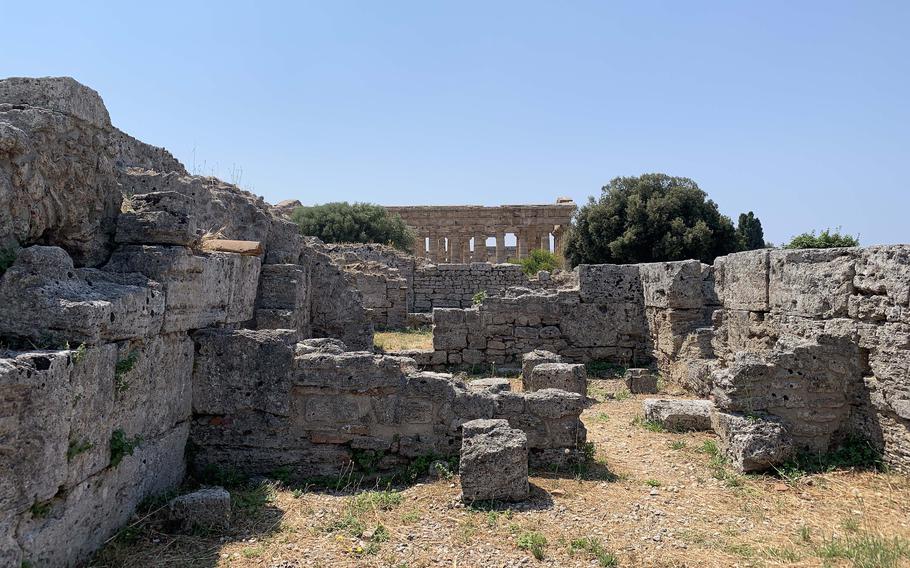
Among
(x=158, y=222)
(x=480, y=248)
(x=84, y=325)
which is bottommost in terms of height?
(x=84, y=325)

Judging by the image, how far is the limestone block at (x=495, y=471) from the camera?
5441 millimetres

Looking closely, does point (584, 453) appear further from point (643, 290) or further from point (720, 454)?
point (643, 290)

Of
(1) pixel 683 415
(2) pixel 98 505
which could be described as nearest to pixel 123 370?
(2) pixel 98 505

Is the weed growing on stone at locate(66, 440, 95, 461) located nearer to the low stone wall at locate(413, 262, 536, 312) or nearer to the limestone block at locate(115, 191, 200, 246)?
the limestone block at locate(115, 191, 200, 246)

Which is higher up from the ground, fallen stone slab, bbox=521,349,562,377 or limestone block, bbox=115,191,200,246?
limestone block, bbox=115,191,200,246

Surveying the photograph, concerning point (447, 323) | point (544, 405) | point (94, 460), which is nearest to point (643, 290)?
point (447, 323)

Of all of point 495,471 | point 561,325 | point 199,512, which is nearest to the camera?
point 199,512

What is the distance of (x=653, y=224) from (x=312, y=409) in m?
22.9

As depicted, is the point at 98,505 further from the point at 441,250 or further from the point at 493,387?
the point at 441,250

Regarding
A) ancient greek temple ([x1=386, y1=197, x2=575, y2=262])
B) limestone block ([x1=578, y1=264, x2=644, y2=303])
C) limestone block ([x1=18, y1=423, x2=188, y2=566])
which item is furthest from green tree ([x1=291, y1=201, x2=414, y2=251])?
limestone block ([x1=18, y1=423, x2=188, y2=566])

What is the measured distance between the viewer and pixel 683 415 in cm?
791

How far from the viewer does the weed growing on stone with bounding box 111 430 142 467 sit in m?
4.56

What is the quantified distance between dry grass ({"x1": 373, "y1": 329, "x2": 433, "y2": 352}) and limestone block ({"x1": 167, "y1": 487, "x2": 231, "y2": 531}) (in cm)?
849

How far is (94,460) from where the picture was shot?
4328 mm
